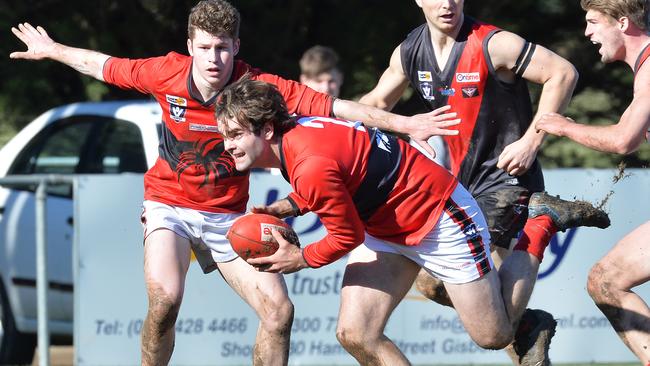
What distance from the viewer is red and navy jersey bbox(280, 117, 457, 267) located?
5621mm

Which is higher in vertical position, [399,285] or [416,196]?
[416,196]

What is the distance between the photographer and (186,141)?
6.91m

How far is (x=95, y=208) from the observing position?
9.08m

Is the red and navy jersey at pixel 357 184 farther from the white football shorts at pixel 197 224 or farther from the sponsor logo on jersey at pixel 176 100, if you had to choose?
the sponsor logo on jersey at pixel 176 100

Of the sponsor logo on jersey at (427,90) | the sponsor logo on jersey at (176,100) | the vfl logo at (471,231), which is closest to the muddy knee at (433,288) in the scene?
the vfl logo at (471,231)

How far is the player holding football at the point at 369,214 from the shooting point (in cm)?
570

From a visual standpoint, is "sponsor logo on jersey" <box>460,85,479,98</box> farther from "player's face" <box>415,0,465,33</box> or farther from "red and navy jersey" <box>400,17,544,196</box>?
"player's face" <box>415,0,465,33</box>

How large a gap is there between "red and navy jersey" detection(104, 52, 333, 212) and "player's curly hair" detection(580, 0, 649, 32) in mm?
1679

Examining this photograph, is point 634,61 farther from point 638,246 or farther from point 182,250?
point 182,250


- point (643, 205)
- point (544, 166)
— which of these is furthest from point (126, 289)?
point (544, 166)

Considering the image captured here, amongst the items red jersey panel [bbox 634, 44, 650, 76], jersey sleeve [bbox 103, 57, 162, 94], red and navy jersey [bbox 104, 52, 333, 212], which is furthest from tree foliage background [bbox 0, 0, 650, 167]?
red jersey panel [bbox 634, 44, 650, 76]

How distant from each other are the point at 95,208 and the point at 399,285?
11.4 feet

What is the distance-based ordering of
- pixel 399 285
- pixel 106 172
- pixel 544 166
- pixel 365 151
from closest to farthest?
pixel 365 151
pixel 399 285
pixel 106 172
pixel 544 166

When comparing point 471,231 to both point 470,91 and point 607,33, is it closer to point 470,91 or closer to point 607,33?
point 470,91
